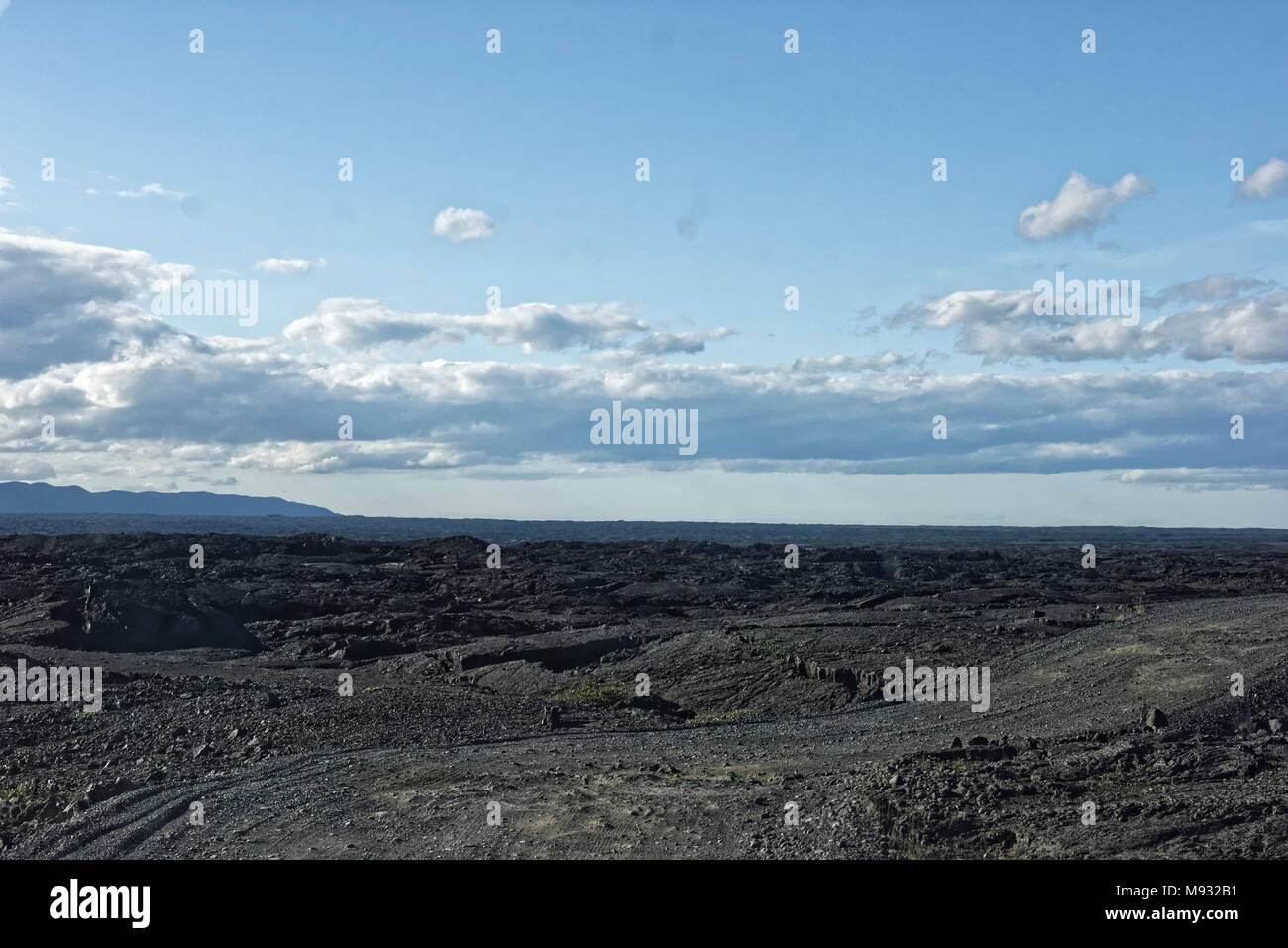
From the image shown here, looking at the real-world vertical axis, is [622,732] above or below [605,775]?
below

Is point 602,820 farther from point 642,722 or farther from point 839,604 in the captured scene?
point 839,604

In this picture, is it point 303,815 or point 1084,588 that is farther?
point 1084,588

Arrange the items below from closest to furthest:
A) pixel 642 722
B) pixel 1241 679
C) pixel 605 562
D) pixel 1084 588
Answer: pixel 1241 679 < pixel 642 722 < pixel 1084 588 < pixel 605 562

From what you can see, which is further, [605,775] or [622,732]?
[622,732]
